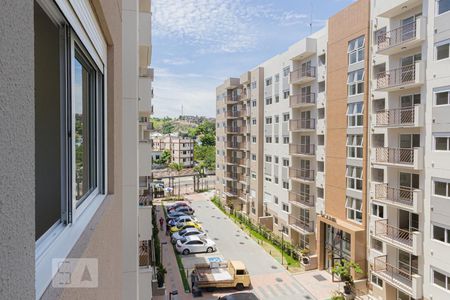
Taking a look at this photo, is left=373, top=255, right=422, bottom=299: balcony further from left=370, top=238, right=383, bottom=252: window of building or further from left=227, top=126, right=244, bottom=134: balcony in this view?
left=227, top=126, right=244, bottom=134: balcony

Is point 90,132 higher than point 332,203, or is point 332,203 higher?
point 90,132

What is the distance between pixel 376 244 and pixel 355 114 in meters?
6.74

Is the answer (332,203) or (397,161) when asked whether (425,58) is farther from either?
(332,203)

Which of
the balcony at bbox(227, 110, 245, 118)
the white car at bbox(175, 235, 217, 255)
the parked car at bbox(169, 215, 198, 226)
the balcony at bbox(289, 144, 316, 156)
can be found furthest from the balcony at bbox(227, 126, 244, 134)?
the white car at bbox(175, 235, 217, 255)

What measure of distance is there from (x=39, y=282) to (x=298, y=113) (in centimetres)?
2401

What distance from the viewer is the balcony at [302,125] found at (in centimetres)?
2220

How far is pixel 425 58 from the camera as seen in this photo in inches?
534

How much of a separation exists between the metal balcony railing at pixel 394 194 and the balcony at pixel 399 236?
3.83ft

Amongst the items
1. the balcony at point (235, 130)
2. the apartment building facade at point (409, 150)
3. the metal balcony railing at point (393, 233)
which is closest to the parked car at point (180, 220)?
the balcony at point (235, 130)

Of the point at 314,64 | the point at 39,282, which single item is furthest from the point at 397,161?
the point at 39,282

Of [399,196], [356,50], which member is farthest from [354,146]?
[356,50]

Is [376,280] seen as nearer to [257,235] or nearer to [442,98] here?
[442,98]

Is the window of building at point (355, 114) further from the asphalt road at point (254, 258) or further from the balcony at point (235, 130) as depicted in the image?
the balcony at point (235, 130)

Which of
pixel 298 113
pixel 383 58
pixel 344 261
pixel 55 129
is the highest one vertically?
pixel 383 58
